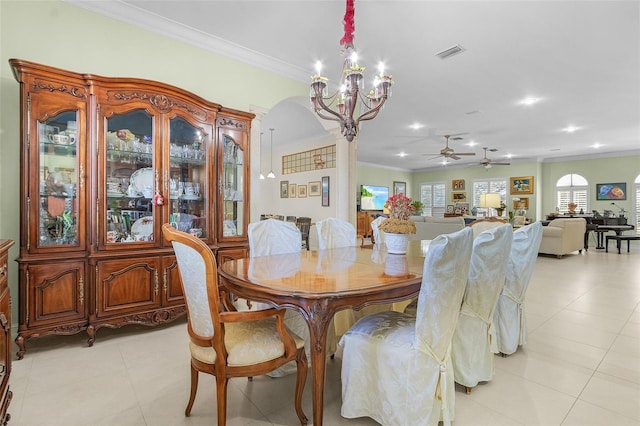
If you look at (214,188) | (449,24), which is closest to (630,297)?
(449,24)

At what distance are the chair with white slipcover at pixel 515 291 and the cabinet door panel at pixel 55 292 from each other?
3.16 metres

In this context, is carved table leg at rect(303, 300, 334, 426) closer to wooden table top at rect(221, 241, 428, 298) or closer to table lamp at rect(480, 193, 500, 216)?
wooden table top at rect(221, 241, 428, 298)

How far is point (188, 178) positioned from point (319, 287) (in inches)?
83.7

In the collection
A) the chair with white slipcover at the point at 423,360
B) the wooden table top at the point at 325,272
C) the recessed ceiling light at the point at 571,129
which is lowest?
the chair with white slipcover at the point at 423,360

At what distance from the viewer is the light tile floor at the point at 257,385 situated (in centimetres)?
167

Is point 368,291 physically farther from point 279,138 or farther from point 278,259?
point 279,138

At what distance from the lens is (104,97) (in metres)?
2.52

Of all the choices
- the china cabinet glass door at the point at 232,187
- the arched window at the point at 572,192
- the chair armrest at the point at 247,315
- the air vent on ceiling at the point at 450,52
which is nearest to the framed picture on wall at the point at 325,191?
the air vent on ceiling at the point at 450,52

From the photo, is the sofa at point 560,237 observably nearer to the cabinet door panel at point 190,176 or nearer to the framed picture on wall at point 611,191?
the framed picture on wall at point 611,191

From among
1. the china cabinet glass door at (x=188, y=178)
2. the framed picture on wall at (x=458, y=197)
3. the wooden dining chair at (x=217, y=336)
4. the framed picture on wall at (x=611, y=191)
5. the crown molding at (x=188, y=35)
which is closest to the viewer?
the wooden dining chair at (x=217, y=336)

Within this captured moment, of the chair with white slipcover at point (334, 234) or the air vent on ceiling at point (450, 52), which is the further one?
the air vent on ceiling at point (450, 52)

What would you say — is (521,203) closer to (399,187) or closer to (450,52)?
(399,187)

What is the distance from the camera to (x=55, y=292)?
2.35 metres

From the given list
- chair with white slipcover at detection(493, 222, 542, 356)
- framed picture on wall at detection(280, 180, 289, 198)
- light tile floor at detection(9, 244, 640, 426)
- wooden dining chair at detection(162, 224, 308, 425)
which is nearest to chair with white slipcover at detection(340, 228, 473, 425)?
light tile floor at detection(9, 244, 640, 426)
